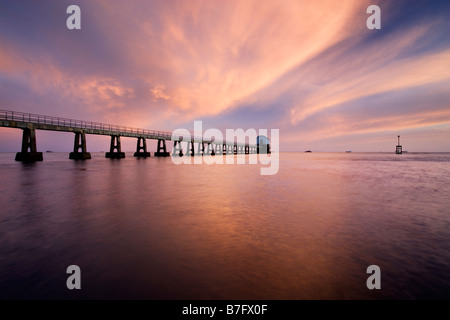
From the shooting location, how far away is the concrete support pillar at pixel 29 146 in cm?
2720

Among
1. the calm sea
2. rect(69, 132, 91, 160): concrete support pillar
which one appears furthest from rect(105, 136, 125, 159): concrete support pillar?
the calm sea

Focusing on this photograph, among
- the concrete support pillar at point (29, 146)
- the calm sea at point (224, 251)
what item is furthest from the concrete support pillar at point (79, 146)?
the calm sea at point (224, 251)

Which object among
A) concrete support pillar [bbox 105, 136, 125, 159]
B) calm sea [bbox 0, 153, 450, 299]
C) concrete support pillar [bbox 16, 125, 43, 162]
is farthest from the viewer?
concrete support pillar [bbox 105, 136, 125, 159]

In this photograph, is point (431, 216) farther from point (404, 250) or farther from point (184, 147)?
point (184, 147)

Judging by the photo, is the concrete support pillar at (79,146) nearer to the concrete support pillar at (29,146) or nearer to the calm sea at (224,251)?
the concrete support pillar at (29,146)

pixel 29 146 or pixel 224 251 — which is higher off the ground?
pixel 29 146

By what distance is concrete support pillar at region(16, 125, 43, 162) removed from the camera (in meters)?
27.2

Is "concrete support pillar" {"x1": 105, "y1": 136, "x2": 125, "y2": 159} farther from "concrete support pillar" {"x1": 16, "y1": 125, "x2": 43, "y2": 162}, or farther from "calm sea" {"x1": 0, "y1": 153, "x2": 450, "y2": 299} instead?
"calm sea" {"x1": 0, "y1": 153, "x2": 450, "y2": 299}

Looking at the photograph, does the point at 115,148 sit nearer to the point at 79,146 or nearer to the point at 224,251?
the point at 79,146

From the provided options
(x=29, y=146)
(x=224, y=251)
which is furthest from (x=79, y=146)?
A: (x=224, y=251)

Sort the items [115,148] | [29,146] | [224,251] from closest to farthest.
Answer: [224,251] → [29,146] → [115,148]

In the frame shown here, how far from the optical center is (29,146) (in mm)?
Result: 28703
